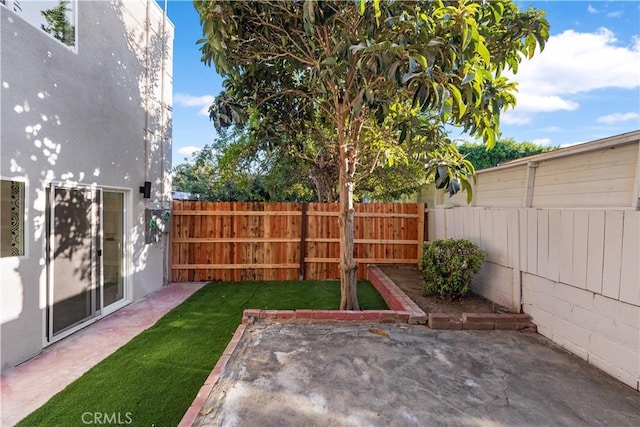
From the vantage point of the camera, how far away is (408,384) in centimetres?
255

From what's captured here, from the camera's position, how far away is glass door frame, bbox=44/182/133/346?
138 inches

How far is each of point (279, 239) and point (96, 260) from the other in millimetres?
3383

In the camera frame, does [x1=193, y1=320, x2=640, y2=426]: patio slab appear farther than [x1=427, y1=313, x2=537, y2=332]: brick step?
No

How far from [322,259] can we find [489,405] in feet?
15.0

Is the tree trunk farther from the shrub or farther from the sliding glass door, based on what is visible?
the sliding glass door

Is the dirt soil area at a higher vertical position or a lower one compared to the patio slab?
higher

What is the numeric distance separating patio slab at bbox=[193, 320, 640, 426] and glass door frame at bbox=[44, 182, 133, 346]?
8.06 feet

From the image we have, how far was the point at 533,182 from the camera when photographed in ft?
12.9

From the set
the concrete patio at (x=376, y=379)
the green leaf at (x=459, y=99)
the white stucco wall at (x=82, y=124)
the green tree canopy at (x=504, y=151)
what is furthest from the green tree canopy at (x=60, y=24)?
the green tree canopy at (x=504, y=151)

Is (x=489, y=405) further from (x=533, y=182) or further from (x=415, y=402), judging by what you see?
(x=533, y=182)

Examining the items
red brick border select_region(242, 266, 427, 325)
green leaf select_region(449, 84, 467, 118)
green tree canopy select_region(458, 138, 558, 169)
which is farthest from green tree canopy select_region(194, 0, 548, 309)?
green tree canopy select_region(458, 138, 558, 169)

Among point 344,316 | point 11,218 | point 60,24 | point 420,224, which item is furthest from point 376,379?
point 60,24

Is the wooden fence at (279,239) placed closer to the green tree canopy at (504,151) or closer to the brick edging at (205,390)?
the brick edging at (205,390)

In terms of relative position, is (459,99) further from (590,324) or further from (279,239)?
(279,239)
